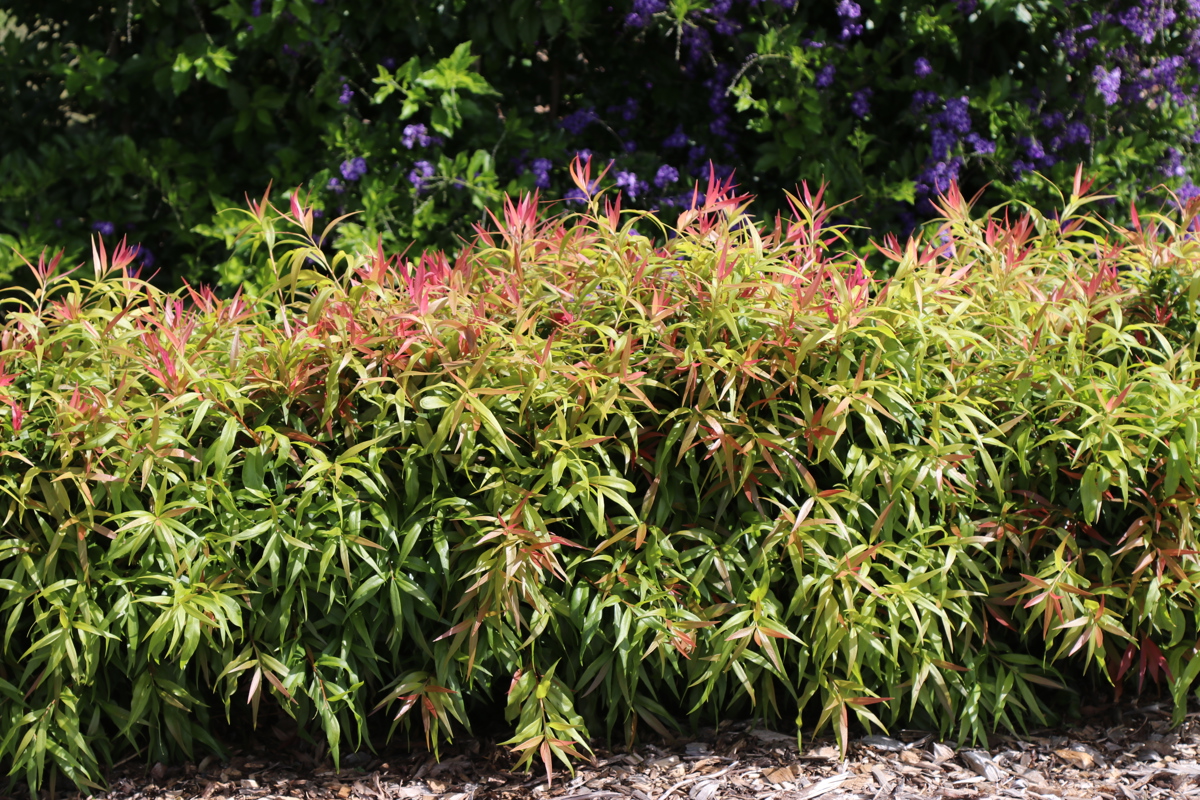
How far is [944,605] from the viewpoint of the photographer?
243 centimetres

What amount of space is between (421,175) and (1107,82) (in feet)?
10.2

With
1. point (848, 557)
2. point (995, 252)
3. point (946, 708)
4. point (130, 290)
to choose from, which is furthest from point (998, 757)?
point (130, 290)

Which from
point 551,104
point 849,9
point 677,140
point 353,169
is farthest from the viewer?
point 551,104

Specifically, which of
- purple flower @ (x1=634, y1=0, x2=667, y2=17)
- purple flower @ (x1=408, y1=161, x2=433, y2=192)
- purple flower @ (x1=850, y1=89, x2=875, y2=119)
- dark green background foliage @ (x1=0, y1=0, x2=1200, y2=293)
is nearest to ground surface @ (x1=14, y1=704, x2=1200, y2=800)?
dark green background foliage @ (x1=0, y1=0, x2=1200, y2=293)

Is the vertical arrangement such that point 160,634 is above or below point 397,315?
below

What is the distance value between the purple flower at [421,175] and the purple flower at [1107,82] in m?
3.04

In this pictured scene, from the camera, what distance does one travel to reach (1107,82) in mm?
4867

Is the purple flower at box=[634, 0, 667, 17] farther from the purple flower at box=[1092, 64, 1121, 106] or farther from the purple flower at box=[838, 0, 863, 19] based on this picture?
the purple flower at box=[1092, 64, 1121, 106]

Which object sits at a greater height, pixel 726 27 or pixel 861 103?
pixel 726 27

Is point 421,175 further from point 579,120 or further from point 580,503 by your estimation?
point 580,503

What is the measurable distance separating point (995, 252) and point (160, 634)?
217 cm

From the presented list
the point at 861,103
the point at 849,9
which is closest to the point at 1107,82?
the point at 861,103

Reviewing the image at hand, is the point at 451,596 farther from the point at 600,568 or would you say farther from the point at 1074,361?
the point at 1074,361

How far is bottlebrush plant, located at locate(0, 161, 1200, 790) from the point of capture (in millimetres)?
2291
